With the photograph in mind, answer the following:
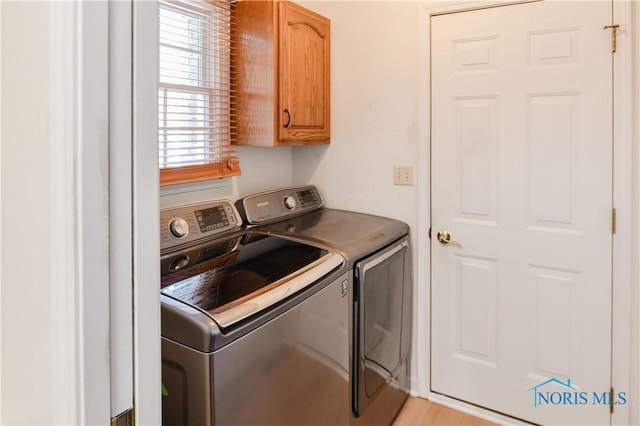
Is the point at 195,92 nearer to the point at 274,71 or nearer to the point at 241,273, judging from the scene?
the point at 274,71

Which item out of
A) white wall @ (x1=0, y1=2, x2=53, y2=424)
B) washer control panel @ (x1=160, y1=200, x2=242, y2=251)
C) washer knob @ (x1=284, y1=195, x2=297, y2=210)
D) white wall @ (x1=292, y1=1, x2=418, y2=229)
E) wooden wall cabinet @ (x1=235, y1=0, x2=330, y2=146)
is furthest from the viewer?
washer knob @ (x1=284, y1=195, x2=297, y2=210)

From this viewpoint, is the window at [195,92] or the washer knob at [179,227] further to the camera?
the window at [195,92]

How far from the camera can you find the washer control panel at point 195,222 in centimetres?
179

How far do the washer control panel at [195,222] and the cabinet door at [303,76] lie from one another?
457 mm

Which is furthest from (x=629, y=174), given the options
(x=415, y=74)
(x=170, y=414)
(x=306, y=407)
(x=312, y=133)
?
(x=170, y=414)

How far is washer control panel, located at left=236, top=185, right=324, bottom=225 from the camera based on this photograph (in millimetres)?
2262

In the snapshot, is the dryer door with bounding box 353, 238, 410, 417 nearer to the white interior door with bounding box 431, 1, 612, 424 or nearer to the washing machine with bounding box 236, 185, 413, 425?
the washing machine with bounding box 236, 185, 413, 425

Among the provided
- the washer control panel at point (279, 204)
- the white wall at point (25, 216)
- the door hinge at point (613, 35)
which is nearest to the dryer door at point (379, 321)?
the washer control panel at point (279, 204)

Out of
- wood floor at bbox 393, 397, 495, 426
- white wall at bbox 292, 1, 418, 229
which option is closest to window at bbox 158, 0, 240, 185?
white wall at bbox 292, 1, 418, 229

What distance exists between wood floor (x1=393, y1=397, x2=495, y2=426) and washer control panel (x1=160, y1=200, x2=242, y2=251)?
1328mm

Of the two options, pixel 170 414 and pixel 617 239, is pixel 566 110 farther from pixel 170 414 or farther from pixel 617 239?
pixel 170 414

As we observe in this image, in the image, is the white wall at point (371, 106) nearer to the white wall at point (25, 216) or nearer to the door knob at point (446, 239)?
the door knob at point (446, 239)

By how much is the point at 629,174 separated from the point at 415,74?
1094mm

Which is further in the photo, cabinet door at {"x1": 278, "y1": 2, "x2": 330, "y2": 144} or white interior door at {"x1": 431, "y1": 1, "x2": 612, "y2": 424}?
cabinet door at {"x1": 278, "y1": 2, "x2": 330, "y2": 144}
